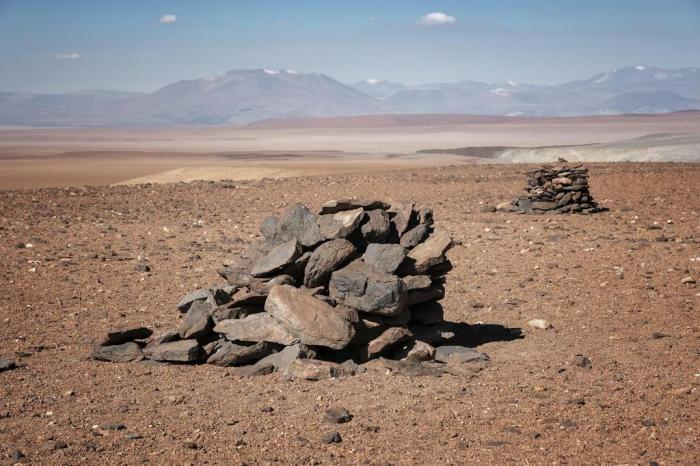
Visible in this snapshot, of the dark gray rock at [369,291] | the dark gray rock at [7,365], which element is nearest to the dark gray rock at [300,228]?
the dark gray rock at [369,291]

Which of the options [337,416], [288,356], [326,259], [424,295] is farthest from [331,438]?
[424,295]

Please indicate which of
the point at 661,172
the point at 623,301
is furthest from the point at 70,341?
the point at 661,172

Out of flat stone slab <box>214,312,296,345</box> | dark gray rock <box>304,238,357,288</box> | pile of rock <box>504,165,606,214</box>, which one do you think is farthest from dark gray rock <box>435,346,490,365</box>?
pile of rock <box>504,165,606,214</box>

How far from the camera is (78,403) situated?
671 cm

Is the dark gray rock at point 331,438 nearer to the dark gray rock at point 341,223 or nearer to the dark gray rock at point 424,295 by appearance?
the dark gray rock at point 424,295

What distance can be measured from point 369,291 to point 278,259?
1.04 meters

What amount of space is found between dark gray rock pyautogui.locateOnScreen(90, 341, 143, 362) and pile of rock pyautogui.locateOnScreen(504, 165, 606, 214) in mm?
12068

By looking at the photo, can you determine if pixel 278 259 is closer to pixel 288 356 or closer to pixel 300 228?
pixel 300 228

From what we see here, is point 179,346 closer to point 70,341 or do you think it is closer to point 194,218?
point 70,341

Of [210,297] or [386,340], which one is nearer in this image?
[386,340]

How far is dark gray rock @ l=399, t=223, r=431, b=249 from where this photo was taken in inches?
340

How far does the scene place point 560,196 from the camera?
1816cm

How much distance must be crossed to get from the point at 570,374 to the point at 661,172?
19558mm

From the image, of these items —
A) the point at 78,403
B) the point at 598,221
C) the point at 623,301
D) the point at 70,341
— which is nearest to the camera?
the point at 78,403
